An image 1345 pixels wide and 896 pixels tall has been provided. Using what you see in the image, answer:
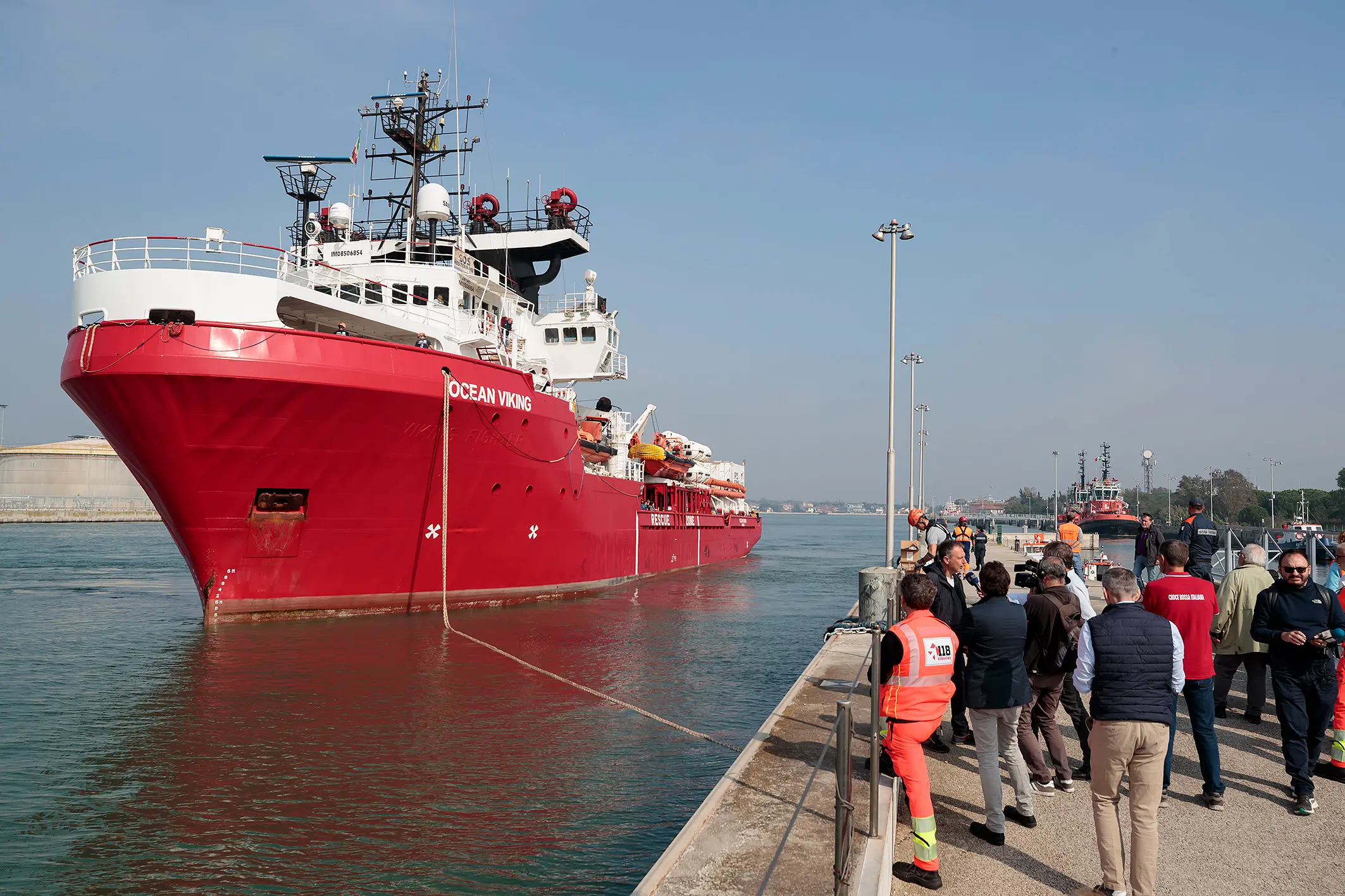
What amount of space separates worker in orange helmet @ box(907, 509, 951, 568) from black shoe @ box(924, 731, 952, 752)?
62.2 inches

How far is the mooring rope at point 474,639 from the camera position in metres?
9.70

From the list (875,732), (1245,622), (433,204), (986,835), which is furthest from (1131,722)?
(433,204)

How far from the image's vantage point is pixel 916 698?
4.71 meters

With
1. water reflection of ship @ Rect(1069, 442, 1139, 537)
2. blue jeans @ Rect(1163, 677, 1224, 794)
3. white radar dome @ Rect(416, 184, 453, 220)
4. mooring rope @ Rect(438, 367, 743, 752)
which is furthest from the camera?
water reflection of ship @ Rect(1069, 442, 1139, 537)

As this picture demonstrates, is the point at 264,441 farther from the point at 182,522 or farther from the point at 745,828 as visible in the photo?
the point at 745,828

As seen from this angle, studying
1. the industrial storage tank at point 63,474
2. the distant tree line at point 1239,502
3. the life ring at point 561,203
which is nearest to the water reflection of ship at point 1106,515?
the distant tree line at point 1239,502

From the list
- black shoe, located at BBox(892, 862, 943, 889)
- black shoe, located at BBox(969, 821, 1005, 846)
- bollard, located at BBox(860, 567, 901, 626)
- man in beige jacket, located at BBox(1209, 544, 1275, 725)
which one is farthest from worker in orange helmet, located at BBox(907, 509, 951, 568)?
black shoe, located at BBox(892, 862, 943, 889)

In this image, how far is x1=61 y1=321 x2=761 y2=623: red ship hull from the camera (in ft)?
44.6

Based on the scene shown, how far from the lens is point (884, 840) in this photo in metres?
4.58

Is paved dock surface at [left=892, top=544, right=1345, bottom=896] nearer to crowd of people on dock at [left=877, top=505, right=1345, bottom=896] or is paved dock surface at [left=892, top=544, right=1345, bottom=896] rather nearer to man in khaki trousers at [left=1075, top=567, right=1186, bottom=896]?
crowd of people on dock at [left=877, top=505, right=1345, bottom=896]

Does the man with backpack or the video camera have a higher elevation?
the video camera

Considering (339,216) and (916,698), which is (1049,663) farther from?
(339,216)

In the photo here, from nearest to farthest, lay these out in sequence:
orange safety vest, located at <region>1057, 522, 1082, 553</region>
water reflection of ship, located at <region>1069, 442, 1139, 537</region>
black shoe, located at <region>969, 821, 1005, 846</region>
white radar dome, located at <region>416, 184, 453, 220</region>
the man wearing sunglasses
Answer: black shoe, located at <region>969, 821, 1005, 846</region>, the man wearing sunglasses, orange safety vest, located at <region>1057, 522, 1082, 553</region>, white radar dome, located at <region>416, 184, 453, 220</region>, water reflection of ship, located at <region>1069, 442, 1139, 537</region>

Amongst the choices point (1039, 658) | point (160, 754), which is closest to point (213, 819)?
point (160, 754)
